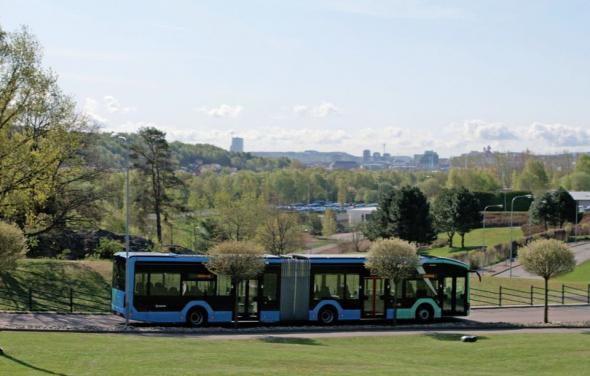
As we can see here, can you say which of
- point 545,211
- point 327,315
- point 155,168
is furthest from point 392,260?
point 545,211

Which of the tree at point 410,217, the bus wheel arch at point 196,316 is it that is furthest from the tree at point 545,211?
the bus wheel arch at point 196,316

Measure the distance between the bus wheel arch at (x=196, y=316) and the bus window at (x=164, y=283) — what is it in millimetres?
1023

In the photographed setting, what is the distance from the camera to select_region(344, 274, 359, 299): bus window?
35281 mm

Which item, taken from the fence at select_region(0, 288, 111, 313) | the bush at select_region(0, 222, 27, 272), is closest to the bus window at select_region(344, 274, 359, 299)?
the fence at select_region(0, 288, 111, 313)

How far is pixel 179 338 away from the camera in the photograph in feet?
95.1

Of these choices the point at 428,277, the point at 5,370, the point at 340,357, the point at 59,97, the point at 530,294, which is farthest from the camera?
the point at 530,294

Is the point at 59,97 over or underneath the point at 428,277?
over

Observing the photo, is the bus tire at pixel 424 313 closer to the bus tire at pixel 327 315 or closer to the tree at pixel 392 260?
the tree at pixel 392 260

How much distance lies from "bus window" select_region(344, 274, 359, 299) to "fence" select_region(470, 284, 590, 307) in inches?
504

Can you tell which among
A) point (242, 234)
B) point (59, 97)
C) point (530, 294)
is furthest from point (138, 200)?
point (530, 294)

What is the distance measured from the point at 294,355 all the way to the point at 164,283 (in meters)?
10.0

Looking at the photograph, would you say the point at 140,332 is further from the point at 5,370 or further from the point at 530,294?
the point at 530,294

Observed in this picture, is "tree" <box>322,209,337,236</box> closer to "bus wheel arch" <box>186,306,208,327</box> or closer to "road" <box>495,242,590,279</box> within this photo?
"road" <box>495,242,590,279</box>

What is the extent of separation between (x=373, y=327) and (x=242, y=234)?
4614 centimetres
